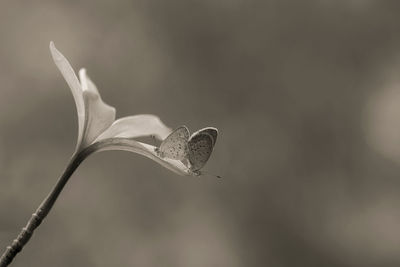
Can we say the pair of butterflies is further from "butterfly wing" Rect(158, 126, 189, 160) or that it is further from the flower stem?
the flower stem

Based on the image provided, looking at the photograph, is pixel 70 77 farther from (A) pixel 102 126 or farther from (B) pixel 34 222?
(B) pixel 34 222

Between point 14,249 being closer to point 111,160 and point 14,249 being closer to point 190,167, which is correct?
point 190,167

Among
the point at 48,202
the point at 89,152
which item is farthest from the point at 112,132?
the point at 48,202

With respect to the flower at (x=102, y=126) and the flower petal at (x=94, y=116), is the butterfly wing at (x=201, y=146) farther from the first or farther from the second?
the flower petal at (x=94, y=116)

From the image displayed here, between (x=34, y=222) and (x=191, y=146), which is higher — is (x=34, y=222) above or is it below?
below

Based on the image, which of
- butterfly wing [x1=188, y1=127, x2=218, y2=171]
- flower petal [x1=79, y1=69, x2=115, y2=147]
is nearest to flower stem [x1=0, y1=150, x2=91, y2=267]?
flower petal [x1=79, y1=69, x2=115, y2=147]

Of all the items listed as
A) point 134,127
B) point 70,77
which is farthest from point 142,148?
point 70,77

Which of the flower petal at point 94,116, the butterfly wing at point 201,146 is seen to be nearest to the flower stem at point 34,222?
the flower petal at point 94,116
